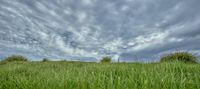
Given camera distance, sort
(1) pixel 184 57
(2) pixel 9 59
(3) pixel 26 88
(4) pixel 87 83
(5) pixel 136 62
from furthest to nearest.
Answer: (2) pixel 9 59
(1) pixel 184 57
(5) pixel 136 62
(3) pixel 26 88
(4) pixel 87 83

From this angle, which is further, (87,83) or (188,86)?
(87,83)

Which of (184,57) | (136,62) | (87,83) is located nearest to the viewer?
(87,83)

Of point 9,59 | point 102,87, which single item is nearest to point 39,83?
point 102,87

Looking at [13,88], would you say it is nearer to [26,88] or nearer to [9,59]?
[26,88]

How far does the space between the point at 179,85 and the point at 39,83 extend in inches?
78.8

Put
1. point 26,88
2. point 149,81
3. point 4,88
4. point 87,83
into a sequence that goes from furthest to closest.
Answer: point 4,88, point 26,88, point 87,83, point 149,81

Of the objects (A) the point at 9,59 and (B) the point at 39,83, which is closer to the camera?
(B) the point at 39,83

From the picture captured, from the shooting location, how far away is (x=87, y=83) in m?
2.98

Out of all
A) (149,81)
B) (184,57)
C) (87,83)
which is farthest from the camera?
(184,57)

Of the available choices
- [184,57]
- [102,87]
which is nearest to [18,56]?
[184,57]

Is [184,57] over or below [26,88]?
over

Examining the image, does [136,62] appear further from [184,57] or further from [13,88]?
[184,57]

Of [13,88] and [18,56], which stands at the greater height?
[18,56]

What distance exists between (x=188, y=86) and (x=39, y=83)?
2092 millimetres
